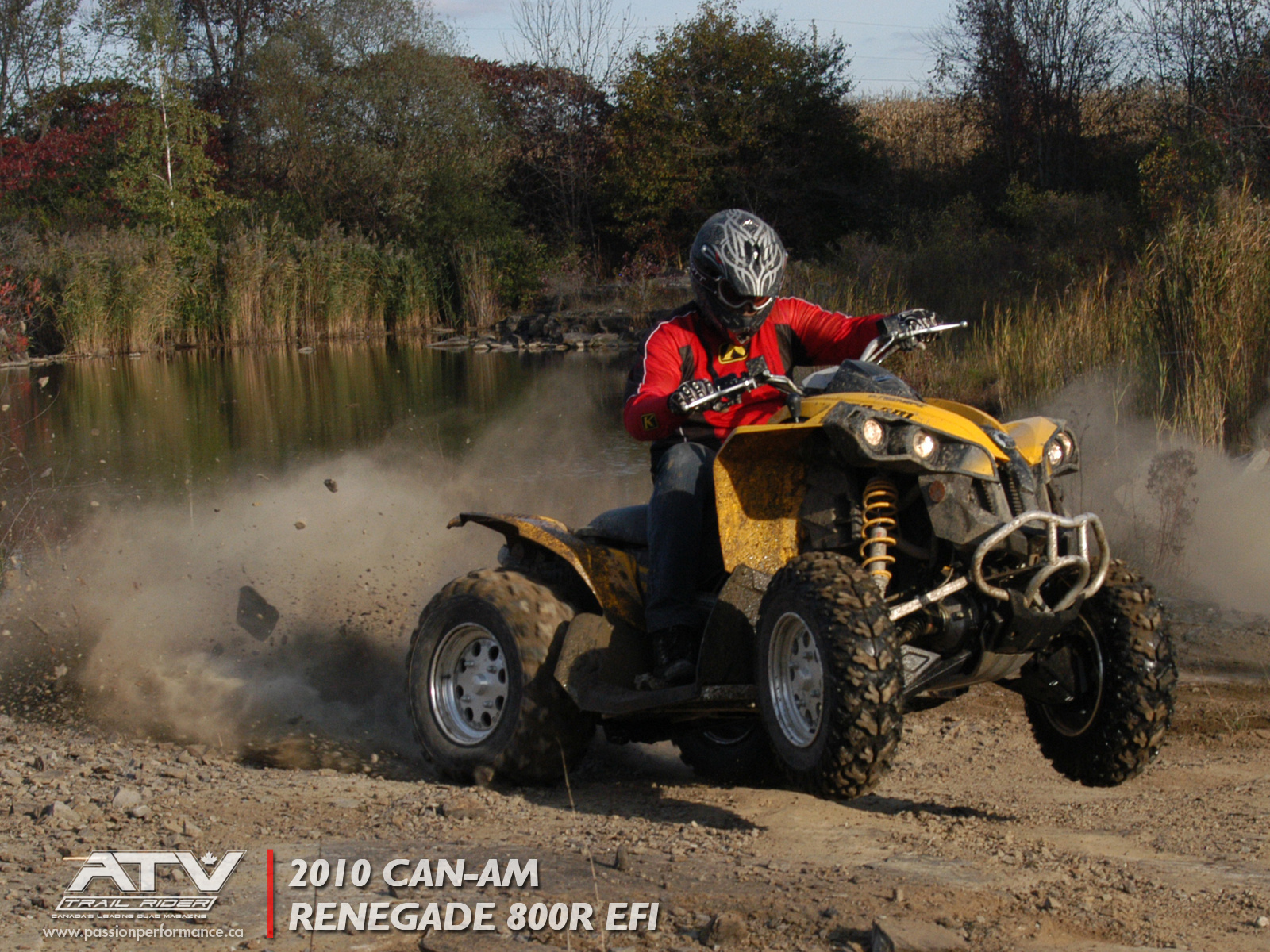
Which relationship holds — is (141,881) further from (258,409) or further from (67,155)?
(67,155)

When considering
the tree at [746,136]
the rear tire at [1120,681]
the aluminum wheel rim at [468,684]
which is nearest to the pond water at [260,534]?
the aluminum wheel rim at [468,684]

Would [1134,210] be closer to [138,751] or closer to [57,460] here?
[57,460]

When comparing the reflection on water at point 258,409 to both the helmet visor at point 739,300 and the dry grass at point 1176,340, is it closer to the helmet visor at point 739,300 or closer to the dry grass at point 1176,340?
the dry grass at point 1176,340

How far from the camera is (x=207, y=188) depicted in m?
40.7

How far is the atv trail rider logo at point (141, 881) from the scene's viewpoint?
12.9 ft

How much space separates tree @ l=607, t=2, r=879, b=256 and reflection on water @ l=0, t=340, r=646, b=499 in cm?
924

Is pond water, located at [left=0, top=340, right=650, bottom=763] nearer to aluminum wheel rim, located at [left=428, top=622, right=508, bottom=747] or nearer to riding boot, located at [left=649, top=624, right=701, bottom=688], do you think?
aluminum wheel rim, located at [left=428, top=622, right=508, bottom=747]

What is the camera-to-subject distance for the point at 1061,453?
4766 mm

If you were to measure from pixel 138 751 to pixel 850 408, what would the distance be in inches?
152

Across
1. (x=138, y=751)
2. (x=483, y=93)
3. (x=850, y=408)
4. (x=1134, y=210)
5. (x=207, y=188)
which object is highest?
(x=483, y=93)

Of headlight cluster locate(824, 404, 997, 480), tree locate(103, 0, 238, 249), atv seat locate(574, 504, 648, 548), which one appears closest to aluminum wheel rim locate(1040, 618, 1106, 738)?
headlight cluster locate(824, 404, 997, 480)

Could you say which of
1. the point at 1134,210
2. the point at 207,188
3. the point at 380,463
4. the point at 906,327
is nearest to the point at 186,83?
the point at 207,188

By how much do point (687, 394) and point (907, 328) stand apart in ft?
3.66

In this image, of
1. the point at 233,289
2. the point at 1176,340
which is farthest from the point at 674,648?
the point at 233,289
